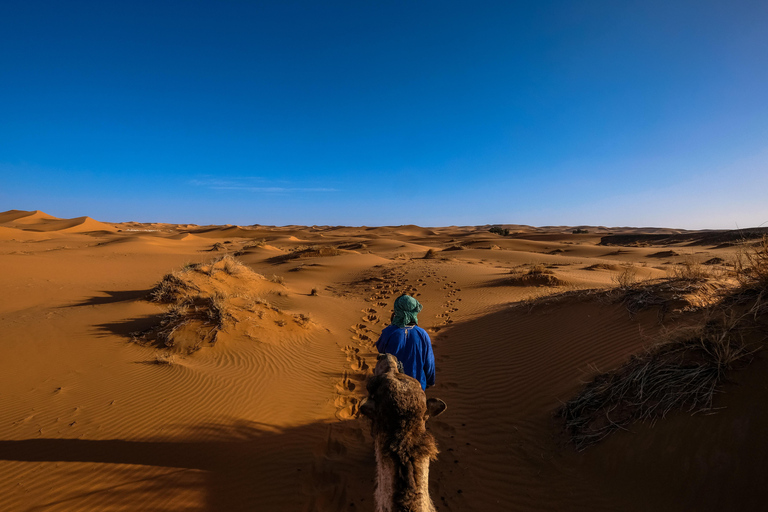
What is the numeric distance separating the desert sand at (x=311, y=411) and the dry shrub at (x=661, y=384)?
112mm

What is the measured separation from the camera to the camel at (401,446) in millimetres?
1431

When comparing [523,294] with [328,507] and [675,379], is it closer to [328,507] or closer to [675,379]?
[675,379]

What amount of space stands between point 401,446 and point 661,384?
312 centimetres

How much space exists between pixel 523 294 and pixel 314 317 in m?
7.00

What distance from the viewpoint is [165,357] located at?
18.2ft

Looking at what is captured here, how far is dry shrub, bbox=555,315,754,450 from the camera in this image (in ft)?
8.96

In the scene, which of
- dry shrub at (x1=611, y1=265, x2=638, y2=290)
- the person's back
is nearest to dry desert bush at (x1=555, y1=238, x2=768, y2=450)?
the person's back

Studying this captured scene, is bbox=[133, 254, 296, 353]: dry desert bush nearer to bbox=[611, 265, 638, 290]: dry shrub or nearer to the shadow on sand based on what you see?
the shadow on sand

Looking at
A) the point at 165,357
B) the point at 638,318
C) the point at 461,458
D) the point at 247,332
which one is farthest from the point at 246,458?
the point at 638,318

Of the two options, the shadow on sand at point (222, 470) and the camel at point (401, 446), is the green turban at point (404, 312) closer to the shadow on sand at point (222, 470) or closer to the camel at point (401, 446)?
the camel at point (401, 446)

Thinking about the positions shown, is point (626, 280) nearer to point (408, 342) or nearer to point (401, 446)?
point (408, 342)

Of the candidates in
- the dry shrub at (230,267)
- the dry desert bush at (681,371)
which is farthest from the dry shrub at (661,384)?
the dry shrub at (230,267)

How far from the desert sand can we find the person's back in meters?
1.32

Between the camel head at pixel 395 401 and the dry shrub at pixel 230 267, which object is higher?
the camel head at pixel 395 401
